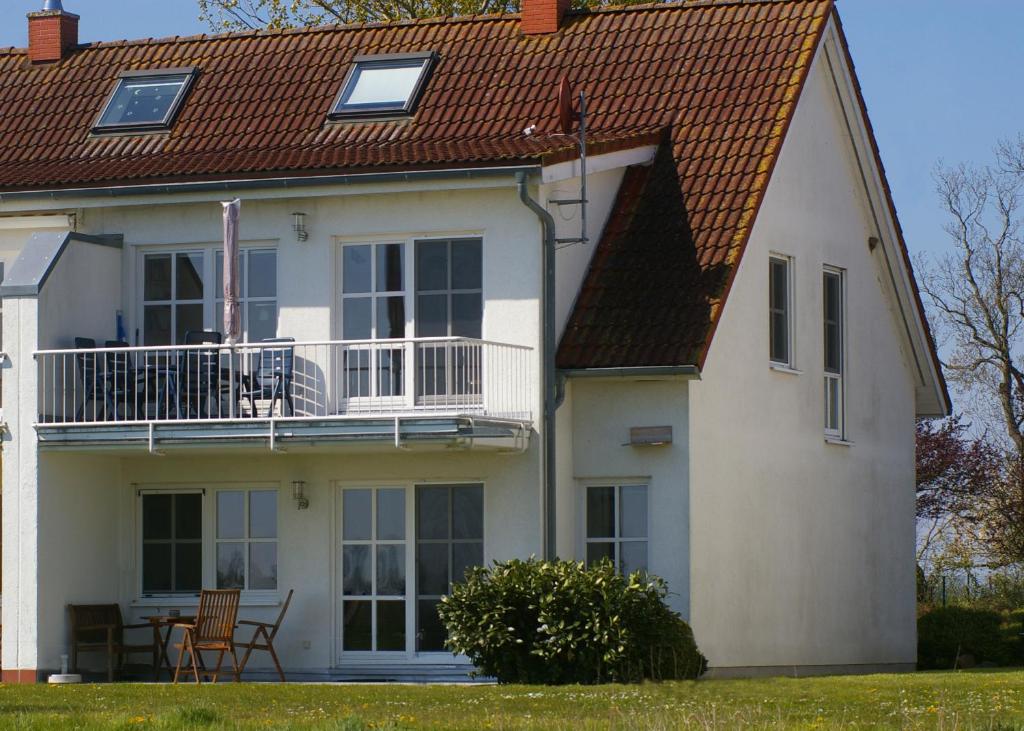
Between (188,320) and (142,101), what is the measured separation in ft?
13.1

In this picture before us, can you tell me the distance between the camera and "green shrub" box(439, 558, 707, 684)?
68.9ft

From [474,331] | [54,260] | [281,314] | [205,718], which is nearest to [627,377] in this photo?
[474,331]

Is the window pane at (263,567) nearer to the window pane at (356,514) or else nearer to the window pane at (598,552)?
the window pane at (356,514)

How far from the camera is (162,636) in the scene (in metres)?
24.8

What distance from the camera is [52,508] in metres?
24.1

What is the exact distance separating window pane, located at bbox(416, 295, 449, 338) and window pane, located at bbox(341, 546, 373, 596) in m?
2.51

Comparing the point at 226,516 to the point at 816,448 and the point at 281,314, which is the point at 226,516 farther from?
the point at 816,448

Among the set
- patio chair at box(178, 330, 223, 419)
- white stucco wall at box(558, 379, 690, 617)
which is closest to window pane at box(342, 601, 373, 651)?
white stucco wall at box(558, 379, 690, 617)

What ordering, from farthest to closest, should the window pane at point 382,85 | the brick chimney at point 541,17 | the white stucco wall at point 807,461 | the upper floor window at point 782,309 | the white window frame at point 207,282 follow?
the brick chimney at point 541,17 → the window pane at point 382,85 → the upper floor window at point 782,309 → the white window frame at point 207,282 → the white stucco wall at point 807,461

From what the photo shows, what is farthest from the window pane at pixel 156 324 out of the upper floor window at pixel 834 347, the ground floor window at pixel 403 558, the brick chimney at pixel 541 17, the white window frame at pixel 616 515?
the upper floor window at pixel 834 347

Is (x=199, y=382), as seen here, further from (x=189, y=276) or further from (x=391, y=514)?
(x=391, y=514)

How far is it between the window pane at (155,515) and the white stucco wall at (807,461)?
621 centimetres

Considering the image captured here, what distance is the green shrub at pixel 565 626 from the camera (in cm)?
2102

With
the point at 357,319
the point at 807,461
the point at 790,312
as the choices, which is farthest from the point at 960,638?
the point at 357,319
